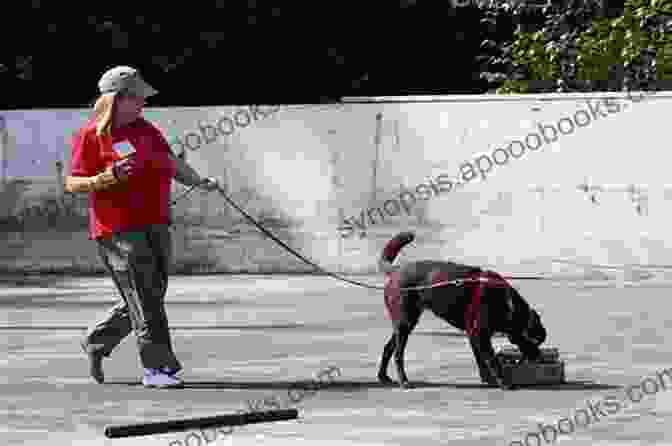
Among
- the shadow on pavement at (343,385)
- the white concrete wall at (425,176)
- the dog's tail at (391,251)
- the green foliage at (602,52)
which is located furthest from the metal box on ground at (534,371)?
the green foliage at (602,52)

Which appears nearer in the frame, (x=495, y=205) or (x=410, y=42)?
(x=495, y=205)

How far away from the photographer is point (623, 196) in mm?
20641

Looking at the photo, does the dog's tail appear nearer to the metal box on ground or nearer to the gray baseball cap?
the metal box on ground

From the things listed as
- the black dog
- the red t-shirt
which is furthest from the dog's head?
the red t-shirt

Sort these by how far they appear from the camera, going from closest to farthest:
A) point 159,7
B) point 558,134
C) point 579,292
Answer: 1. point 579,292
2. point 558,134
3. point 159,7

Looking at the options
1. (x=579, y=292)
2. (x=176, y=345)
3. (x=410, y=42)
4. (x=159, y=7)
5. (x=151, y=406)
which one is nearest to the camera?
(x=151, y=406)

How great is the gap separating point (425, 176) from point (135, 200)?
903 cm

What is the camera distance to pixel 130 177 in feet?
40.6

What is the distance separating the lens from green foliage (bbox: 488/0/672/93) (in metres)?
23.9

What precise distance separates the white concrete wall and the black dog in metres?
8.39

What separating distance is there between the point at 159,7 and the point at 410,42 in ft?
17.2

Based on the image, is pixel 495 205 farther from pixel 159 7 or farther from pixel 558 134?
pixel 159 7

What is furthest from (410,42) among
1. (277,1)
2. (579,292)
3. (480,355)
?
(480,355)

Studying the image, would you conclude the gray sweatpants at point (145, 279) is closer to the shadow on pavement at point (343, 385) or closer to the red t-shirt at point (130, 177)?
the red t-shirt at point (130, 177)
